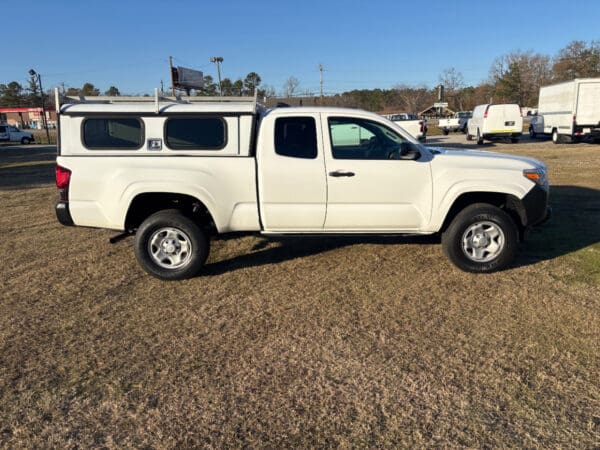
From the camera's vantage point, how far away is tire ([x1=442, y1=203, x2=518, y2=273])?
501 cm

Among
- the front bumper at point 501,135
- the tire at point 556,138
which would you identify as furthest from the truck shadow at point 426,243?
the tire at point 556,138

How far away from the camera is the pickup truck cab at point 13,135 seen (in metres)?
40.1

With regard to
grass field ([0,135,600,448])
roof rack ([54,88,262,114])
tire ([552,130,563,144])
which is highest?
roof rack ([54,88,262,114])

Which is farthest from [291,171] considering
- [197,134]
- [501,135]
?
[501,135]

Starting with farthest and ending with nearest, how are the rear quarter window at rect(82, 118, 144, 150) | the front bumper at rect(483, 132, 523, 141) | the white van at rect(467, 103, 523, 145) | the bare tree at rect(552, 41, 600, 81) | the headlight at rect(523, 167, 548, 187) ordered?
1. the bare tree at rect(552, 41, 600, 81)
2. the front bumper at rect(483, 132, 523, 141)
3. the white van at rect(467, 103, 523, 145)
4. the headlight at rect(523, 167, 548, 187)
5. the rear quarter window at rect(82, 118, 144, 150)

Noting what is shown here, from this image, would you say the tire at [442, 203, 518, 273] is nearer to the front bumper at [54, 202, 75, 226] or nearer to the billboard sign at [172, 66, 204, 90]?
the front bumper at [54, 202, 75, 226]

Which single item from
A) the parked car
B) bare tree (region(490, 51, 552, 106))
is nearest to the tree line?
bare tree (region(490, 51, 552, 106))

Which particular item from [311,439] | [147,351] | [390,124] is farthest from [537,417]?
[390,124]

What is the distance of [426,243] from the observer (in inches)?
247

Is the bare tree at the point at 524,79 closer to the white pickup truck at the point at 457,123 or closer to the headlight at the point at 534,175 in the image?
the white pickup truck at the point at 457,123

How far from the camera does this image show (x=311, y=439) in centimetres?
264

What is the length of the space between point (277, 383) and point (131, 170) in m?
2.91

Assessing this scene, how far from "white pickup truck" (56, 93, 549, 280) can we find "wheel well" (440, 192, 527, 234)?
0.10ft

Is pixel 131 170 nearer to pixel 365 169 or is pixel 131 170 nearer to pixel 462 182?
pixel 365 169
